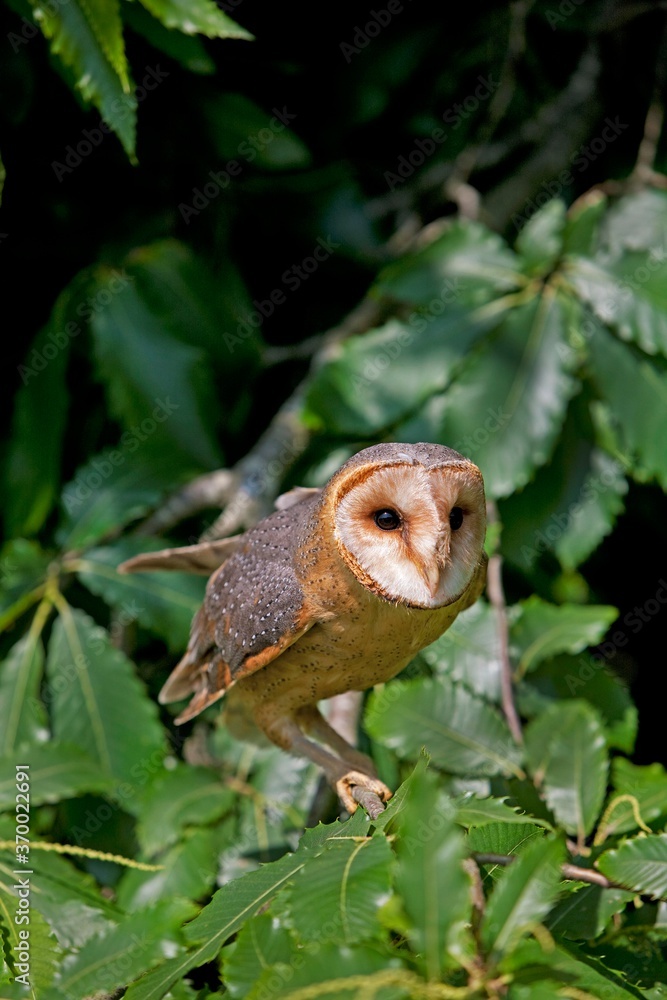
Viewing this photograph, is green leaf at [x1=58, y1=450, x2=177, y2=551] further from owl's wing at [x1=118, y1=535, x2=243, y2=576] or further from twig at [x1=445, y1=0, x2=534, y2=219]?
twig at [x1=445, y1=0, x2=534, y2=219]

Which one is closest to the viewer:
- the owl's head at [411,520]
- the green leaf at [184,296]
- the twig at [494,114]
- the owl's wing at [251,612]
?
the owl's head at [411,520]

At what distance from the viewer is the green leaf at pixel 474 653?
2.41 m

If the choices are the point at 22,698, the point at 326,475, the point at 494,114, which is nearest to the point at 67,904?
the point at 22,698

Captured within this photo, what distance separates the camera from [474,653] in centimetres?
242

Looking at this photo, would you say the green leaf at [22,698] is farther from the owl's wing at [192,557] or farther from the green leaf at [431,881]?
the green leaf at [431,881]

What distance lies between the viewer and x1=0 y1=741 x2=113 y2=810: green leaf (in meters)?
2.27

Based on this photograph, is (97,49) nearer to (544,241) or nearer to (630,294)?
(544,241)

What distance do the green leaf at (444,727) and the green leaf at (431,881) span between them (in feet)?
3.81

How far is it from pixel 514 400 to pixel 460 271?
18.8 inches

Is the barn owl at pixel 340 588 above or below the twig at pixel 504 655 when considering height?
above

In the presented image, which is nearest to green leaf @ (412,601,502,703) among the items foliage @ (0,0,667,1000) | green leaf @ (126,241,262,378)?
foliage @ (0,0,667,1000)

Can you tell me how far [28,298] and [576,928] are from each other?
111 inches

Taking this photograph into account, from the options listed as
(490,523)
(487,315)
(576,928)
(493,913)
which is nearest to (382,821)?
(493,913)

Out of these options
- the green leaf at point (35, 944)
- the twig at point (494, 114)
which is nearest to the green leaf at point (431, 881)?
the green leaf at point (35, 944)
